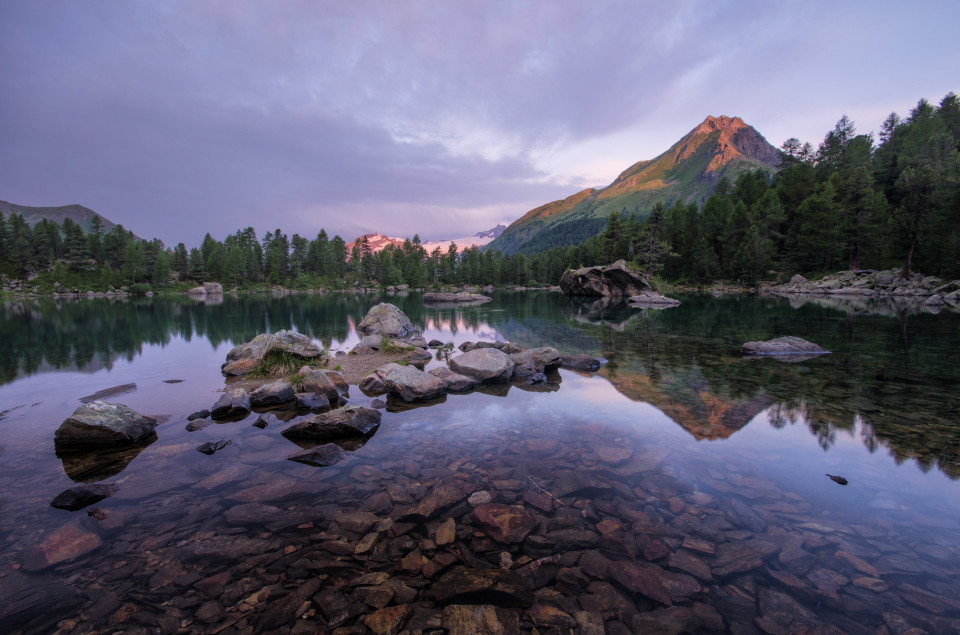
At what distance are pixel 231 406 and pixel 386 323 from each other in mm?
19955

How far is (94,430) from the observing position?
9812mm

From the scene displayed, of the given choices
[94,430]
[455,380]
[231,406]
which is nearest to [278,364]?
[231,406]

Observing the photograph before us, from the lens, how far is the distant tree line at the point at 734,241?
6888cm

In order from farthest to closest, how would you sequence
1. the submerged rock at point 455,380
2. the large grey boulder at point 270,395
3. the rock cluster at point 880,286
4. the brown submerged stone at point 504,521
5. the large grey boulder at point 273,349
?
the rock cluster at point 880,286
the large grey boulder at point 273,349
the submerged rock at point 455,380
the large grey boulder at point 270,395
the brown submerged stone at point 504,521

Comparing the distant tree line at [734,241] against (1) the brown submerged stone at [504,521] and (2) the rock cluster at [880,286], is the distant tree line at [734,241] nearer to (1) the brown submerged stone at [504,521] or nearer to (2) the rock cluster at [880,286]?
(2) the rock cluster at [880,286]

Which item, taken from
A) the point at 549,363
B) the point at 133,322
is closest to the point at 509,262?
the point at 133,322

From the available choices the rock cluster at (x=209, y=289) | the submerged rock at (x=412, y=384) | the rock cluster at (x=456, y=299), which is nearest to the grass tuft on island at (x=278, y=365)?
the submerged rock at (x=412, y=384)

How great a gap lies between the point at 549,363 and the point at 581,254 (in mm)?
139393

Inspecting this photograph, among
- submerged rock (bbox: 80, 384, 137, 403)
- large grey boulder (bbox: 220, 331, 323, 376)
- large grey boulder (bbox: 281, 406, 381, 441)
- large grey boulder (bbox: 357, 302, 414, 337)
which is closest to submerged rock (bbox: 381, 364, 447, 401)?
large grey boulder (bbox: 281, 406, 381, 441)

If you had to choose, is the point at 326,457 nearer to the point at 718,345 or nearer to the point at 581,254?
the point at 718,345

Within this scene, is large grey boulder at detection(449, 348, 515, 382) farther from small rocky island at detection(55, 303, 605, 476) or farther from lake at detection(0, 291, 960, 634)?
lake at detection(0, 291, 960, 634)

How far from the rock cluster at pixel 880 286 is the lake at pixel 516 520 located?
66.3 m

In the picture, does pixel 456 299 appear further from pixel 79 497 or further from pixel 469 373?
pixel 79 497

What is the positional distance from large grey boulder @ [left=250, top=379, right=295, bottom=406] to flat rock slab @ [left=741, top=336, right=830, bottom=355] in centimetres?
2404
